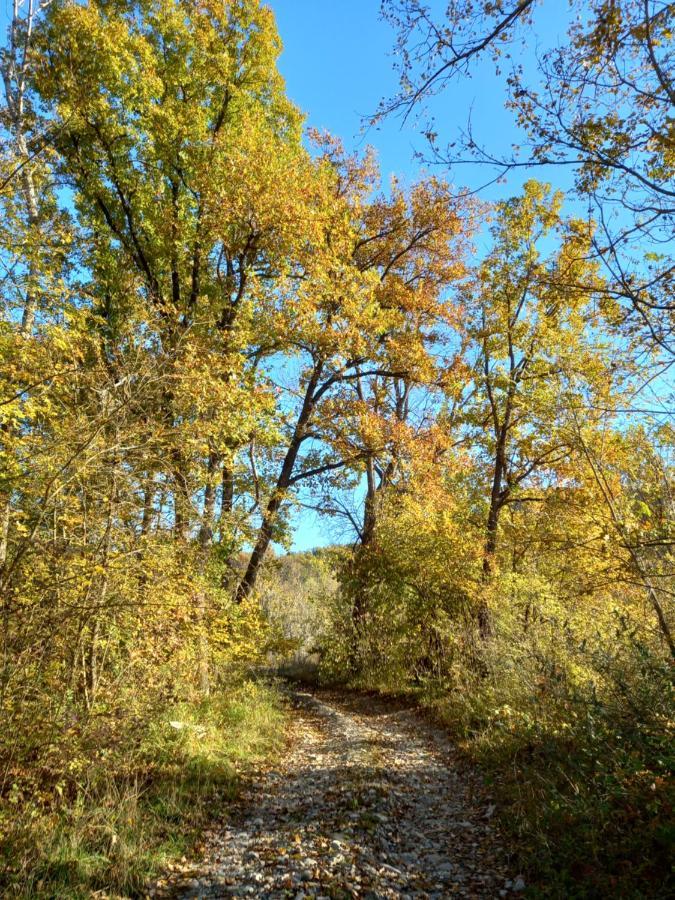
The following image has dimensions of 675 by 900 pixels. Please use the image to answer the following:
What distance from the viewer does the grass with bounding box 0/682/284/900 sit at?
3.95 meters

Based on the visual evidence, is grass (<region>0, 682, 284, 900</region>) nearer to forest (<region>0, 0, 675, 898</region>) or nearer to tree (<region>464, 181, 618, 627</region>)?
forest (<region>0, 0, 675, 898</region>)

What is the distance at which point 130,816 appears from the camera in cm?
470

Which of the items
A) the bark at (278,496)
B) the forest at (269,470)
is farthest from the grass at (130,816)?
the bark at (278,496)

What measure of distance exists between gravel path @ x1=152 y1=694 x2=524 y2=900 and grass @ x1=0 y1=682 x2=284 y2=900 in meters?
0.30

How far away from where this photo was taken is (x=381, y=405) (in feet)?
54.7

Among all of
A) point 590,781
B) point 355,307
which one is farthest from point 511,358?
point 590,781

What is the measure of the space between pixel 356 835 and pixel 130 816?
2198 millimetres

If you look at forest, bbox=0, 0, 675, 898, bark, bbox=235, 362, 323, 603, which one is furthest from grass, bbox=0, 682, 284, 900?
bark, bbox=235, 362, 323, 603

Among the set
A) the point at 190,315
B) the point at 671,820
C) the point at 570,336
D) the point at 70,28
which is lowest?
the point at 671,820

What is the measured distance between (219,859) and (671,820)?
384 centimetres

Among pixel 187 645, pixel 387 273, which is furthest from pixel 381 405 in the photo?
pixel 187 645

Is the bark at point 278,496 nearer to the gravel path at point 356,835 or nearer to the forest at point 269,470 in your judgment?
the forest at point 269,470

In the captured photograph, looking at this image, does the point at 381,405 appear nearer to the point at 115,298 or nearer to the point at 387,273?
the point at 387,273

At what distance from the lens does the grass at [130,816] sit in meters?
3.95
